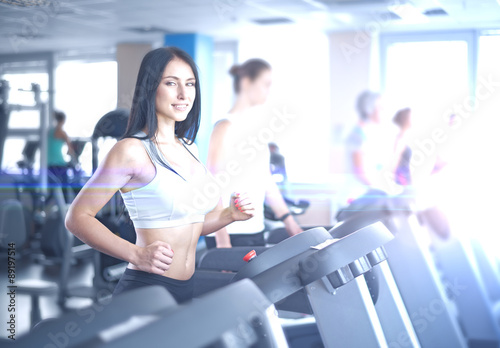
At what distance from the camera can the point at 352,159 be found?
3934 mm

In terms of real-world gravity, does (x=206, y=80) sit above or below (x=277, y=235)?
above

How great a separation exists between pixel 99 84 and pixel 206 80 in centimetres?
207

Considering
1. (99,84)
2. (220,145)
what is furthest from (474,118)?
(99,84)

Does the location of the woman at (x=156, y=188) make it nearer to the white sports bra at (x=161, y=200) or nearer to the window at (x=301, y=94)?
the white sports bra at (x=161, y=200)

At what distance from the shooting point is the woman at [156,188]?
1.42 meters

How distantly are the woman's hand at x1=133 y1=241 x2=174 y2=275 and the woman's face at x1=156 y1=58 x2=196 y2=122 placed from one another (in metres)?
0.38

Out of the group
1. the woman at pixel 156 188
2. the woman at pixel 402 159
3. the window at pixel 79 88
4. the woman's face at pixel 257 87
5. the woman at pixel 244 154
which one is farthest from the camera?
the window at pixel 79 88

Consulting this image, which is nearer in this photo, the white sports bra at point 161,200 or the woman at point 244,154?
the white sports bra at point 161,200

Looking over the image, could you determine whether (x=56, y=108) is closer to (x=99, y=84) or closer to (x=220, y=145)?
(x=99, y=84)

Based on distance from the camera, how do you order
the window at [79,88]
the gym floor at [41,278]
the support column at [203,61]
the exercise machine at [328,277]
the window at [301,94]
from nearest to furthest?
the exercise machine at [328,277] < the gym floor at [41,278] < the window at [301,94] < the support column at [203,61] < the window at [79,88]

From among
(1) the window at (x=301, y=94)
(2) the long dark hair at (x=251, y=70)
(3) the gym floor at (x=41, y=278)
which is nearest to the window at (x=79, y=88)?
(1) the window at (x=301, y=94)

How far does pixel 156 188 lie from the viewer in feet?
4.83

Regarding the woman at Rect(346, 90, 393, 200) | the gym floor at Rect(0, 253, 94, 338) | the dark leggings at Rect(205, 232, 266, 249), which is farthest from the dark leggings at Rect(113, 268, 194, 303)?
the woman at Rect(346, 90, 393, 200)

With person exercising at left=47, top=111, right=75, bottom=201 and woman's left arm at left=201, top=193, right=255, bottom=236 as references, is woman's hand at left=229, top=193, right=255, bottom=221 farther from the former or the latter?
person exercising at left=47, top=111, right=75, bottom=201
